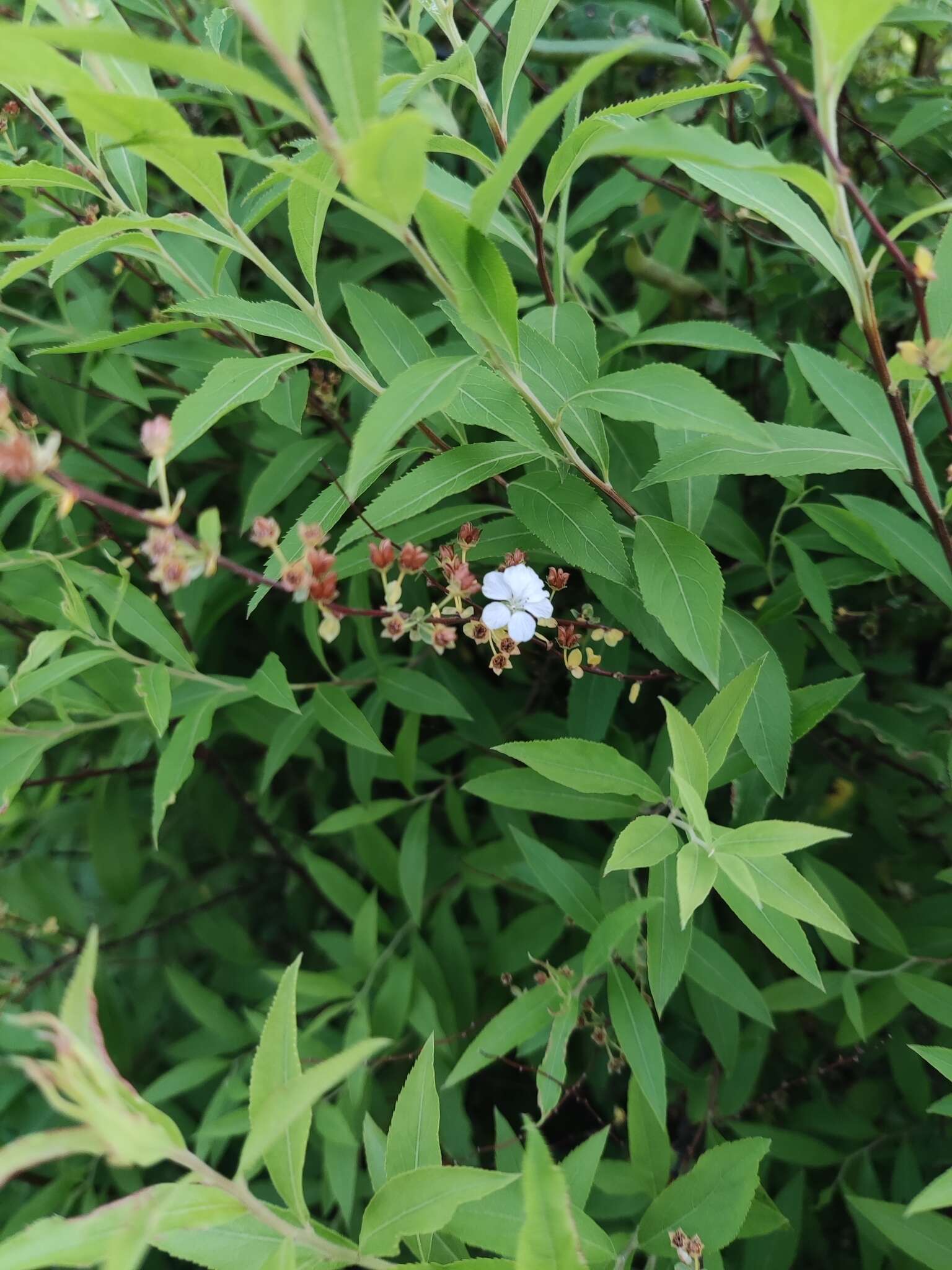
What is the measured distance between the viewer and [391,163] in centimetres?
53

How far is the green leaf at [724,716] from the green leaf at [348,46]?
499 mm

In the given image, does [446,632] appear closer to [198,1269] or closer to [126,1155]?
[126,1155]

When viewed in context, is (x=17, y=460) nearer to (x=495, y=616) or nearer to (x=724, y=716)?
(x=495, y=616)

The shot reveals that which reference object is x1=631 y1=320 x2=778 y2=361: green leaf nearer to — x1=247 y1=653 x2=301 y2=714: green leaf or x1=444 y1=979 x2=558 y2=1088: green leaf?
x1=247 y1=653 x2=301 y2=714: green leaf

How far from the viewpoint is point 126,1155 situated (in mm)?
487

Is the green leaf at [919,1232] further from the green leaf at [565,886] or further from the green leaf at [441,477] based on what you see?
the green leaf at [441,477]

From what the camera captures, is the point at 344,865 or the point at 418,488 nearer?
the point at 418,488

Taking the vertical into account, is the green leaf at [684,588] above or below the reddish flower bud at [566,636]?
above

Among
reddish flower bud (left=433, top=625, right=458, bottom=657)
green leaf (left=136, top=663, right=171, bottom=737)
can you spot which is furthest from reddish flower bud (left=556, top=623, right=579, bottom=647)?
green leaf (left=136, top=663, right=171, bottom=737)

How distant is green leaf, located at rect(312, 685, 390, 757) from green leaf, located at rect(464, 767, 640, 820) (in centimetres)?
14

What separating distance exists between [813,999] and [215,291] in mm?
1046

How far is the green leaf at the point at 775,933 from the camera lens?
818mm

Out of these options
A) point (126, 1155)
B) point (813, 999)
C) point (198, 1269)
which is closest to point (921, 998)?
point (813, 999)

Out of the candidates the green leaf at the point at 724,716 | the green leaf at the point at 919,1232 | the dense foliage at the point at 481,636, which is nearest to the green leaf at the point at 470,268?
the dense foliage at the point at 481,636
